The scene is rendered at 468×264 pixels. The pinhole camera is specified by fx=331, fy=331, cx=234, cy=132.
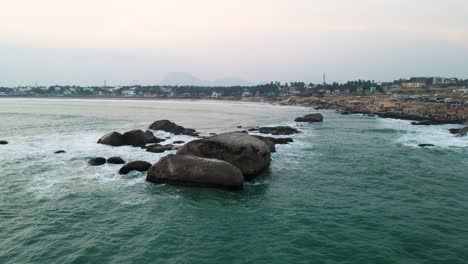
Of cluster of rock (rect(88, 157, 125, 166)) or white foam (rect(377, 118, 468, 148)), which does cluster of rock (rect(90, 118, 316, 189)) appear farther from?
white foam (rect(377, 118, 468, 148))

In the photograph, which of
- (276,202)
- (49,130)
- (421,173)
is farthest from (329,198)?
(49,130)

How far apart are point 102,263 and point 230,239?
18.9 ft

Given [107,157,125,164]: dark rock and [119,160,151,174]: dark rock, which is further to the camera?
[107,157,125,164]: dark rock

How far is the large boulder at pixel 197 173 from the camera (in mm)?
23422

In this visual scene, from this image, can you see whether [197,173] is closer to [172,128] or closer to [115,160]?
[115,160]

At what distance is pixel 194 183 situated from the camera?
2378 centimetres

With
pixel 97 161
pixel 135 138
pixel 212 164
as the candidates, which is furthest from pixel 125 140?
pixel 212 164

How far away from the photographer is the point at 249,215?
62.2ft

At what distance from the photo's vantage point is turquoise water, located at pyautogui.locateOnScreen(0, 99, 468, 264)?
14695 mm

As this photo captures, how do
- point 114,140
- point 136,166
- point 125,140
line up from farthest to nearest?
point 125,140 → point 114,140 → point 136,166

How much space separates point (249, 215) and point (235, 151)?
8.56 m

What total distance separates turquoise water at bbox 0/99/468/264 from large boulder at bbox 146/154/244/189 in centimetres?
82

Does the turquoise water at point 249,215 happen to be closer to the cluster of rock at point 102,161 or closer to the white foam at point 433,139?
the cluster of rock at point 102,161

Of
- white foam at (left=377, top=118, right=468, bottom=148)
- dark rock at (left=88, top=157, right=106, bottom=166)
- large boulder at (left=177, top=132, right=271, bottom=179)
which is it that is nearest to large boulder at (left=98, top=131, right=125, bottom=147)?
dark rock at (left=88, top=157, right=106, bottom=166)
